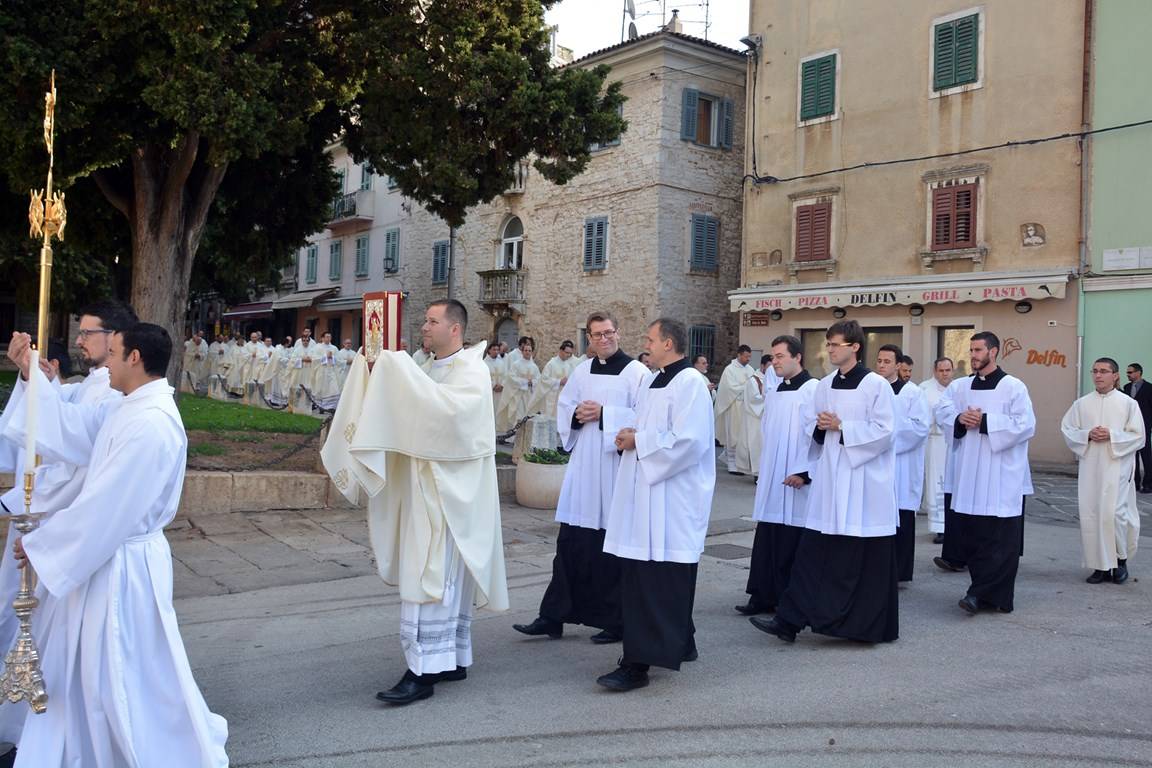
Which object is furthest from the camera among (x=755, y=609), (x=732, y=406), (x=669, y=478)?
(x=732, y=406)

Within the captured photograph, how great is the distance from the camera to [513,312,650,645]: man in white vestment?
6156 millimetres

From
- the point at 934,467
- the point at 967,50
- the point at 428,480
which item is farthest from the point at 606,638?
the point at 967,50

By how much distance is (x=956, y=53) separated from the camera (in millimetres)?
19547

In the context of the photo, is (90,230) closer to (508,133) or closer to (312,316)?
(508,133)

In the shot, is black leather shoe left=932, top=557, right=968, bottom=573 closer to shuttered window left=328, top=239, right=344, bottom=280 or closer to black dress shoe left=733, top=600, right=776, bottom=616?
black dress shoe left=733, top=600, right=776, bottom=616

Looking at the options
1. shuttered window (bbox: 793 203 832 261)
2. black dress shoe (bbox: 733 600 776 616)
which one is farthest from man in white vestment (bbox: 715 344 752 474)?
black dress shoe (bbox: 733 600 776 616)

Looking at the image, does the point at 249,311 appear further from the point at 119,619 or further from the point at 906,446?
the point at 119,619

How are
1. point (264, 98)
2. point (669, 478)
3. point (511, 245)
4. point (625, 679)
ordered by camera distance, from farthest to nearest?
1. point (511, 245)
2. point (264, 98)
3. point (669, 478)
4. point (625, 679)

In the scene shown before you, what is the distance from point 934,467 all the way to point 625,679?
280 inches

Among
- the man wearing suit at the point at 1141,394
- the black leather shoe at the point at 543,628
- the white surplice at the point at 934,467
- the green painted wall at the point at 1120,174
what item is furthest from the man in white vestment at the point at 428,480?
the green painted wall at the point at 1120,174

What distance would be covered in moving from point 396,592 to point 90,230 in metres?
10.0

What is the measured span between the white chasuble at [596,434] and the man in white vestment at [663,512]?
0.75 m

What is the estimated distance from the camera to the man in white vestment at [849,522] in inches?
242

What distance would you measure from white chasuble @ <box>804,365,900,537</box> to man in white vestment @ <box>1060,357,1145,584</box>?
2.76 m
